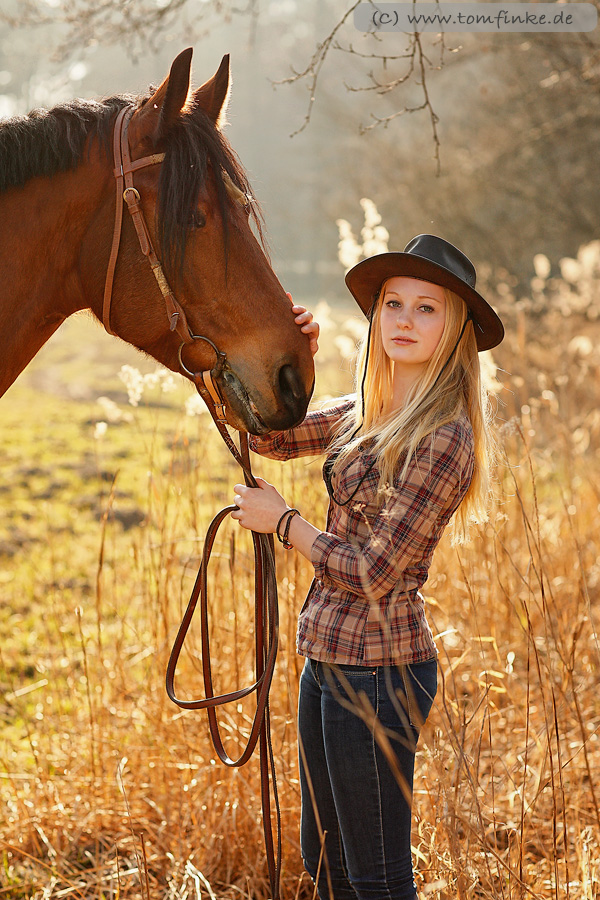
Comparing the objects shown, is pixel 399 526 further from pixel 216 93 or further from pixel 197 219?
pixel 216 93

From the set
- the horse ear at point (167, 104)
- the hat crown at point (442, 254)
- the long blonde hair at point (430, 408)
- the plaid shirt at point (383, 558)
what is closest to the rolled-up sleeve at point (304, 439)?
the long blonde hair at point (430, 408)

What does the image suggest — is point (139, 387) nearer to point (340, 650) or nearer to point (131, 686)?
point (340, 650)

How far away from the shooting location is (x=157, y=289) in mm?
1646

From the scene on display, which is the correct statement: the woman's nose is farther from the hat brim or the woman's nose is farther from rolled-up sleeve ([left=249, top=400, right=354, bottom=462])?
rolled-up sleeve ([left=249, top=400, right=354, bottom=462])

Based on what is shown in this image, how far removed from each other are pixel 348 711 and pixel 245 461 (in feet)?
2.01

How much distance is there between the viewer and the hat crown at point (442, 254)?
1.73 m

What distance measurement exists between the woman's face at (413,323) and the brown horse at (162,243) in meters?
0.23

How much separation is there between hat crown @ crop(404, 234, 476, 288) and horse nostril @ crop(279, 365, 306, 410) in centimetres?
41

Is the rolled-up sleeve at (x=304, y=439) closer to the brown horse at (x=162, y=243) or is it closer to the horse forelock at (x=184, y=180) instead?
the brown horse at (x=162, y=243)

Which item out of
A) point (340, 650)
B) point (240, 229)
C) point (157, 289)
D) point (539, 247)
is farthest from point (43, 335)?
point (539, 247)

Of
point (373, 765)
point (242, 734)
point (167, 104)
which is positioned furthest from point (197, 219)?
point (242, 734)

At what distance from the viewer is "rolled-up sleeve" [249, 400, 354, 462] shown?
1942 mm

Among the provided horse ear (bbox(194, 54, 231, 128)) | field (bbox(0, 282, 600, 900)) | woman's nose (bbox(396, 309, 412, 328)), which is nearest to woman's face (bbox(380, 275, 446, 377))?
woman's nose (bbox(396, 309, 412, 328))

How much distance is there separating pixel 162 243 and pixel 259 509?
2.06ft
